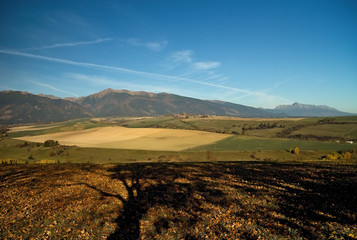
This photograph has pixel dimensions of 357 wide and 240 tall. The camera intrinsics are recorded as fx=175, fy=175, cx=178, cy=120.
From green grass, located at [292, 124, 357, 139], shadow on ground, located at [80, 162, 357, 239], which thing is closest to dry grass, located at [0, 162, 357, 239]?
shadow on ground, located at [80, 162, 357, 239]

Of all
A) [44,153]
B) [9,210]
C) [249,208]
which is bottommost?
[44,153]

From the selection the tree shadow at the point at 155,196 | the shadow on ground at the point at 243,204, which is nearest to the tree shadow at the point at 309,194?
the shadow on ground at the point at 243,204

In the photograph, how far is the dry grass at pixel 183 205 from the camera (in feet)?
30.1

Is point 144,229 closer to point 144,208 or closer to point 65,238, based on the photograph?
point 144,208

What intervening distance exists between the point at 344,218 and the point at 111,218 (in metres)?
13.1

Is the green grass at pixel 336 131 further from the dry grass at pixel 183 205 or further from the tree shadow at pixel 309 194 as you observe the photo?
the dry grass at pixel 183 205

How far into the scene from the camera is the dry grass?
9164mm

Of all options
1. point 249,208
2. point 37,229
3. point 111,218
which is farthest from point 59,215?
point 249,208

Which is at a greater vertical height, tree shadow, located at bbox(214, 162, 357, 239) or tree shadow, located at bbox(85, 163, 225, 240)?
tree shadow, located at bbox(214, 162, 357, 239)

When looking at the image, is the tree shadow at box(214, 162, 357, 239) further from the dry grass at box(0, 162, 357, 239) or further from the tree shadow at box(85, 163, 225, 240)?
the tree shadow at box(85, 163, 225, 240)

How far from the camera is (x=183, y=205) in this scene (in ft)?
39.4

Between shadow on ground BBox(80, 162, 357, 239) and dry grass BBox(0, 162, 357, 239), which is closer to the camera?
shadow on ground BBox(80, 162, 357, 239)

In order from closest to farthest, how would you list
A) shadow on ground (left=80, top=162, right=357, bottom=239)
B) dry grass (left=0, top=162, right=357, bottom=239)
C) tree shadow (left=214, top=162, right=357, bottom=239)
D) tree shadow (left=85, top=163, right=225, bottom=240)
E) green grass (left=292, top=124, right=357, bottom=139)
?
shadow on ground (left=80, top=162, right=357, bottom=239), dry grass (left=0, top=162, right=357, bottom=239), tree shadow (left=214, top=162, right=357, bottom=239), tree shadow (left=85, top=163, right=225, bottom=240), green grass (left=292, top=124, right=357, bottom=139)

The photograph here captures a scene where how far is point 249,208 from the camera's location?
11.2m
